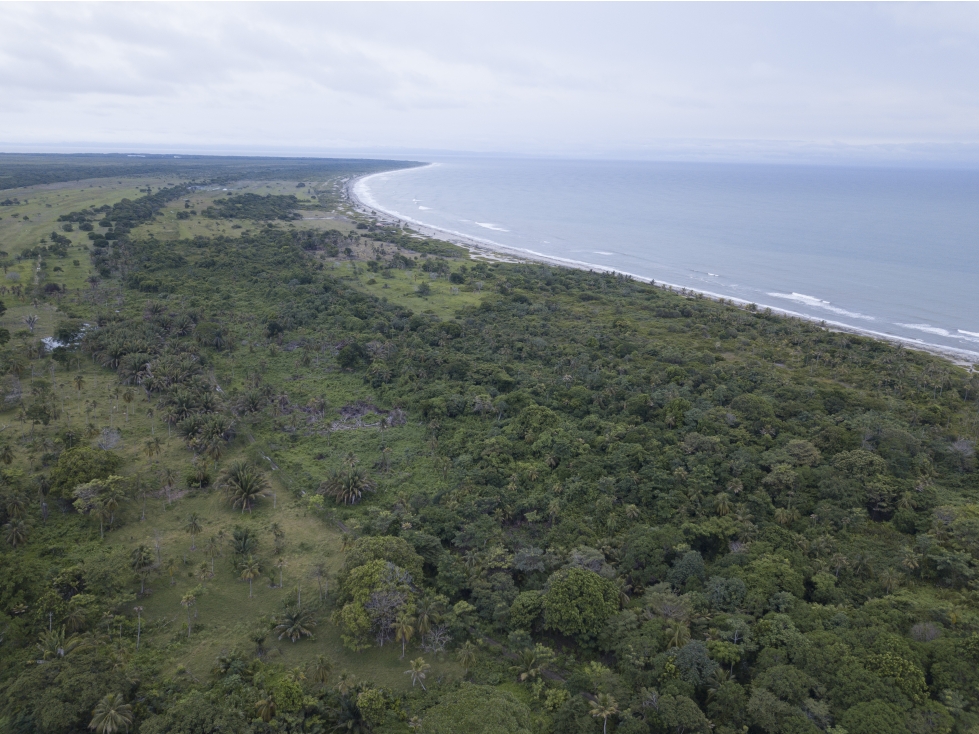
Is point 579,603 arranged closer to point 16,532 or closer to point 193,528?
point 193,528

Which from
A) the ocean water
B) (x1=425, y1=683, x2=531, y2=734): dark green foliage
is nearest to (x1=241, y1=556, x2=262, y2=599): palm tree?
(x1=425, y1=683, x2=531, y2=734): dark green foliage

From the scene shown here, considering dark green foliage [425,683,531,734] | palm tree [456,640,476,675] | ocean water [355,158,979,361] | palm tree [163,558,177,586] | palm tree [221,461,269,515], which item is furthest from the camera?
ocean water [355,158,979,361]

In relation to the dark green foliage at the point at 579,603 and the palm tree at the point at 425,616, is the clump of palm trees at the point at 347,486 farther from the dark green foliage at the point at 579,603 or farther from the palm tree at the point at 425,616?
the dark green foliage at the point at 579,603

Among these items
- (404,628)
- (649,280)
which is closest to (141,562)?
(404,628)

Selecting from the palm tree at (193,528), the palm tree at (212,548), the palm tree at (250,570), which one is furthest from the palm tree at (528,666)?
the palm tree at (193,528)

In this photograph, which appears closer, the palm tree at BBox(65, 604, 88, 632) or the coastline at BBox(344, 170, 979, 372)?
→ the palm tree at BBox(65, 604, 88, 632)

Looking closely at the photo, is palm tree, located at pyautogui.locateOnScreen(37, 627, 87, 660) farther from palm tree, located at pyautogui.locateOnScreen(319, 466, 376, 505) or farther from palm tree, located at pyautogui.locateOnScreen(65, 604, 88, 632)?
palm tree, located at pyautogui.locateOnScreen(319, 466, 376, 505)
